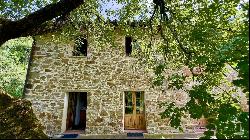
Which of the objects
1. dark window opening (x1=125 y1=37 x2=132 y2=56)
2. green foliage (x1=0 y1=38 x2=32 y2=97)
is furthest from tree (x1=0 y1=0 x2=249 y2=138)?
green foliage (x1=0 y1=38 x2=32 y2=97)

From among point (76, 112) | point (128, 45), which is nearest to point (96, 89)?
point (76, 112)

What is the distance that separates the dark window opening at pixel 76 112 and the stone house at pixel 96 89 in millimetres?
201

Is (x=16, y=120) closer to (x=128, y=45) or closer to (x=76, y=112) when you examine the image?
(x=128, y=45)

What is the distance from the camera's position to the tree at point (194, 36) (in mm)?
3197

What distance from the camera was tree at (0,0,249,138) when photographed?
320 centimetres

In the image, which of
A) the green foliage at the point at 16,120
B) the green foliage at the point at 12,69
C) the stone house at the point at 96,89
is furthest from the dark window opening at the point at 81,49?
the green foliage at the point at 16,120

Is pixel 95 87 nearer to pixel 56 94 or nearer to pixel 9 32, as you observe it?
pixel 56 94

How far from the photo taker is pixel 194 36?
432 cm

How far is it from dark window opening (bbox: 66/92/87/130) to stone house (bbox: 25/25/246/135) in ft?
0.66

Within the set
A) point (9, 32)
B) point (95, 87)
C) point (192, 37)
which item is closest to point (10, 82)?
point (95, 87)

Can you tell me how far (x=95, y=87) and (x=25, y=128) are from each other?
7.91 meters

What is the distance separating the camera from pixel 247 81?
2602mm

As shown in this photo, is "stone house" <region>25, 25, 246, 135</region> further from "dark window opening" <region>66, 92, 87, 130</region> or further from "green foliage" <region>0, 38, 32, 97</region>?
"green foliage" <region>0, 38, 32, 97</region>

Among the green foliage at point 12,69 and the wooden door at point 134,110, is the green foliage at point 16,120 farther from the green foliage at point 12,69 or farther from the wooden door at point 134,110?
the green foliage at point 12,69
